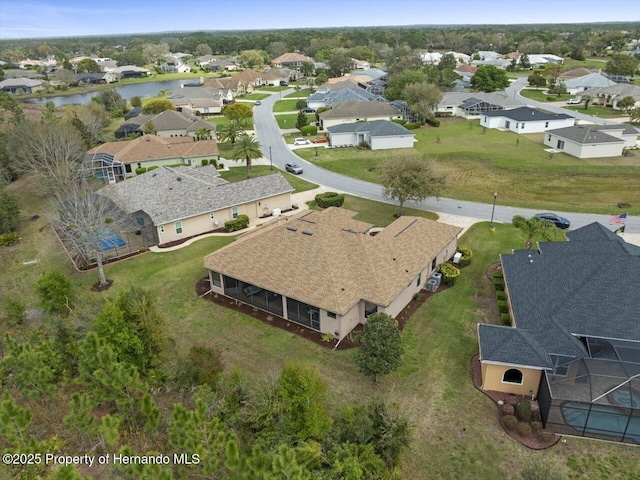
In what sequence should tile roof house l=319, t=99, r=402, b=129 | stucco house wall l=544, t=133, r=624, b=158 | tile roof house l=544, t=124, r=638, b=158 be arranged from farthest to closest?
1. tile roof house l=319, t=99, r=402, b=129
2. tile roof house l=544, t=124, r=638, b=158
3. stucco house wall l=544, t=133, r=624, b=158

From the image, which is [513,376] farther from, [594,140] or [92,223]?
[594,140]

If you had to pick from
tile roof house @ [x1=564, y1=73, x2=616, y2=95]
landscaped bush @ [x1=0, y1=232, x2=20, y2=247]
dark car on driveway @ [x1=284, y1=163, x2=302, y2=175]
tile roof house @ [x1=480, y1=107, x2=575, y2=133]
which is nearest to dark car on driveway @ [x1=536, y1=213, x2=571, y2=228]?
dark car on driveway @ [x1=284, y1=163, x2=302, y2=175]

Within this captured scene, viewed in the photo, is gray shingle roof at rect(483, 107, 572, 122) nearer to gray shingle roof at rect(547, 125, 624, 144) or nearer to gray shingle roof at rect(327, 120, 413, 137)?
gray shingle roof at rect(547, 125, 624, 144)

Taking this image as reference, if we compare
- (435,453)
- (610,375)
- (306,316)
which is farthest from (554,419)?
(306,316)

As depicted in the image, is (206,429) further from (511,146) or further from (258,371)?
(511,146)

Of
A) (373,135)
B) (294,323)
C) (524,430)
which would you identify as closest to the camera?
(524,430)

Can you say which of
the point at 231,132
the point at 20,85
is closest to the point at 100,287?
the point at 231,132
